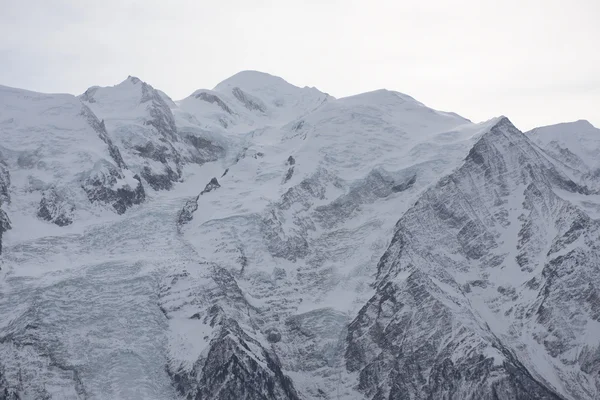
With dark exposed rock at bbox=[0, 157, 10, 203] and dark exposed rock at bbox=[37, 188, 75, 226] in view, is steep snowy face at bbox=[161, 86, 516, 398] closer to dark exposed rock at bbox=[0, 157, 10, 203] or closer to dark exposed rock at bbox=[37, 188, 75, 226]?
dark exposed rock at bbox=[37, 188, 75, 226]

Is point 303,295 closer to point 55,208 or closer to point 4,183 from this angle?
point 55,208

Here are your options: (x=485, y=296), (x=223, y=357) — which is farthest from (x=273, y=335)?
(x=485, y=296)

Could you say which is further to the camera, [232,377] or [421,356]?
[421,356]

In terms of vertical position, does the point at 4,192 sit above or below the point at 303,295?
above

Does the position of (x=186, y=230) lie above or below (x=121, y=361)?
above

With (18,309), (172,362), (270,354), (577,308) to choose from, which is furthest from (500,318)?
(18,309)

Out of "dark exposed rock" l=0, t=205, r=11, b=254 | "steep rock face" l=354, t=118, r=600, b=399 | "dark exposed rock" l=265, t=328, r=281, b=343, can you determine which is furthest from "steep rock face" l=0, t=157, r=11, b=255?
"steep rock face" l=354, t=118, r=600, b=399

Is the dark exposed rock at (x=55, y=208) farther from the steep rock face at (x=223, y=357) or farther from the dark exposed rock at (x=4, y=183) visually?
the steep rock face at (x=223, y=357)

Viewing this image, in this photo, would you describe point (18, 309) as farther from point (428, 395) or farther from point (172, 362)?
point (428, 395)

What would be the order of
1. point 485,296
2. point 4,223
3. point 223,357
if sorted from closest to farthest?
point 223,357
point 485,296
point 4,223
